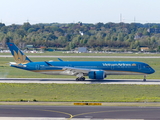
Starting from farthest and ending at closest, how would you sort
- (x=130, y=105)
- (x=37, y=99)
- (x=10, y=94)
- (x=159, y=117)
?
(x=10, y=94), (x=37, y=99), (x=130, y=105), (x=159, y=117)

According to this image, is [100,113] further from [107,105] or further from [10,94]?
[10,94]

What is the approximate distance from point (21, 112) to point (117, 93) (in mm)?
15832

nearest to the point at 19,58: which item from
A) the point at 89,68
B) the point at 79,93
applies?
the point at 89,68

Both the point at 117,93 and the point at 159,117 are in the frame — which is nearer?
the point at 159,117

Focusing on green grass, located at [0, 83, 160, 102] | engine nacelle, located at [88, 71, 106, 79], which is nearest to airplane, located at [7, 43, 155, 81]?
engine nacelle, located at [88, 71, 106, 79]

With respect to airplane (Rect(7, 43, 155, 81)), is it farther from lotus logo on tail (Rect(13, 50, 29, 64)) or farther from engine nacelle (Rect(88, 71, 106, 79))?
lotus logo on tail (Rect(13, 50, 29, 64))

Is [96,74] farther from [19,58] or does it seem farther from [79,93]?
[19,58]

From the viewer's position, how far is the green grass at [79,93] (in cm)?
3841

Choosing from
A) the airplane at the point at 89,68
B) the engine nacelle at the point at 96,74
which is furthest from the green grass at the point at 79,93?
the airplane at the point at 89,68

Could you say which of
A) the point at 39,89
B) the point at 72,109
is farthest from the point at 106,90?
the point at 72,109

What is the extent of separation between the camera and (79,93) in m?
43.3

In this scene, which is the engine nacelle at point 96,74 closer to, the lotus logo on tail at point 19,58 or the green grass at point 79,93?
the green grass at point 79,93

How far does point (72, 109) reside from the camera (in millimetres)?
31906

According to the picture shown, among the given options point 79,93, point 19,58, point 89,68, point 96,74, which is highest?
point 19,58
